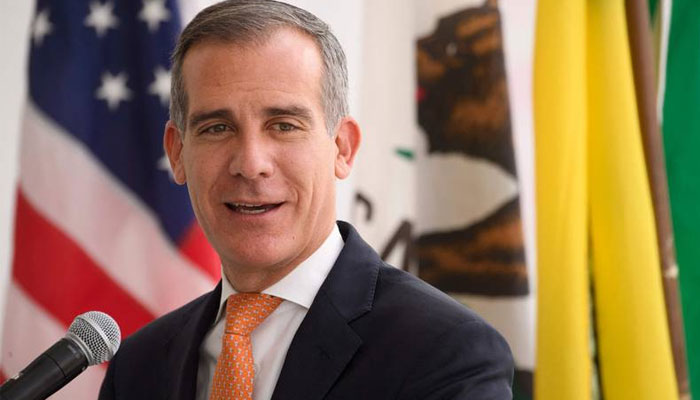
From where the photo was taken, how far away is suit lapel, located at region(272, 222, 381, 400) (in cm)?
178

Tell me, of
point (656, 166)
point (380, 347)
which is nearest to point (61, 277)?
point (380, 347)

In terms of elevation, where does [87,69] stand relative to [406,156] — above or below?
above

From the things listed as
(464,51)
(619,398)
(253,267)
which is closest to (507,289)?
(619,398)

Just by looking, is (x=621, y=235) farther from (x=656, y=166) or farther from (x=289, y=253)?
(x=289, y=253)

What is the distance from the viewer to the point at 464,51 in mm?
3207

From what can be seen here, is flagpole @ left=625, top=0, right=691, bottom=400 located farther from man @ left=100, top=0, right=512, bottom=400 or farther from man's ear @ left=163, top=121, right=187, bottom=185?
man's ear @ left=163, top=121, right=187, bottom=185

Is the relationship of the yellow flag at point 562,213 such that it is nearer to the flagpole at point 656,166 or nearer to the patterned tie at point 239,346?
the flagpole at point 656,166

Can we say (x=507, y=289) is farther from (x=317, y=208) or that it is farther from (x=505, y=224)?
(x=317, y=208)

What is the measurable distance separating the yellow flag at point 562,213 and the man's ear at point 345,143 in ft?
3.91

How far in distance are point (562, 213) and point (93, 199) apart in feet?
5.19

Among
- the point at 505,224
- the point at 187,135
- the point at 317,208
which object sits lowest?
the point at 505,224

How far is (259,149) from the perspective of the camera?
1814 millimetres

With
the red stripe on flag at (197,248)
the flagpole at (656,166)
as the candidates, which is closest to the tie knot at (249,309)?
the red stripe on flag at (197,248)

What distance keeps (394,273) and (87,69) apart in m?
1.67
